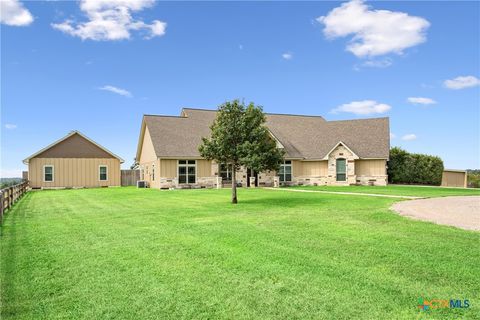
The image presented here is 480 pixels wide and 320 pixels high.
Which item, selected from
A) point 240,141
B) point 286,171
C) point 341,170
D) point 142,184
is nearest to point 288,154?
point 286,171

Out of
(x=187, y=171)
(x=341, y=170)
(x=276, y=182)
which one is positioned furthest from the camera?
(x=341, y=170)

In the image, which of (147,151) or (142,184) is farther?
(147,151)

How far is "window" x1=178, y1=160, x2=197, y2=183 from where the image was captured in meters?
31.1

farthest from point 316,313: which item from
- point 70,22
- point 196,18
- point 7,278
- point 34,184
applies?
point 34,184

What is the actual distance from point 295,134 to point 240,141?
20.3 metres

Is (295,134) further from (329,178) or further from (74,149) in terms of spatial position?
(74,149)

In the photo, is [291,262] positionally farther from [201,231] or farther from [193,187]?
[193,187]

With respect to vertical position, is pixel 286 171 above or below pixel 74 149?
below

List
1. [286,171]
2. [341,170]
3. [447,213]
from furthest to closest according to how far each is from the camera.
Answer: [286,171] < [341,170] < [447,213]

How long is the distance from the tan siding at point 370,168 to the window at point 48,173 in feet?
92.5

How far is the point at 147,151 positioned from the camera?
115 ft

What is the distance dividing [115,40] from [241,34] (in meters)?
7.56

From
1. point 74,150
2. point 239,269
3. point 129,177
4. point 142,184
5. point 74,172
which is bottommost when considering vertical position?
point 239,269

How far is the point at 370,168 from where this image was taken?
32938 millimetres
